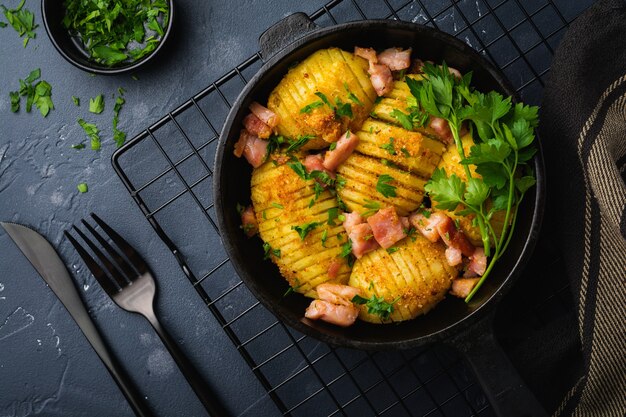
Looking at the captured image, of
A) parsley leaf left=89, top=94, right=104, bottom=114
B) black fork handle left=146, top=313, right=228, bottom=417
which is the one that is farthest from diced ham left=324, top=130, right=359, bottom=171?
parsley leaf left=89, top=94, right=104, bottom=114

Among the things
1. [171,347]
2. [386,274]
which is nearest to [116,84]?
[171,347]

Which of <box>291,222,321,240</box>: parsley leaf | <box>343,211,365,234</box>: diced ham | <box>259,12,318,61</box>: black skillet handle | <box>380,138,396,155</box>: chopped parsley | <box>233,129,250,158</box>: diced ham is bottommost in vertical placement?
<box>343,211,365,234</box>: diced ham

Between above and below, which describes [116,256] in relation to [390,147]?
above

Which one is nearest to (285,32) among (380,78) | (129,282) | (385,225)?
(380,78)

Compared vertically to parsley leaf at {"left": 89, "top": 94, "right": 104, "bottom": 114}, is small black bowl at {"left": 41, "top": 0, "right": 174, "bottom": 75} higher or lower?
higher

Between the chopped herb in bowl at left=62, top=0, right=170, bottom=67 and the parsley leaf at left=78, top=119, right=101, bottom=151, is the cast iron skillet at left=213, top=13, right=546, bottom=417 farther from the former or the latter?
the parsley leaf at left=78, top=119, right=101, bottom=151

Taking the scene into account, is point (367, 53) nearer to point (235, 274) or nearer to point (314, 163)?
point (314, 163)
